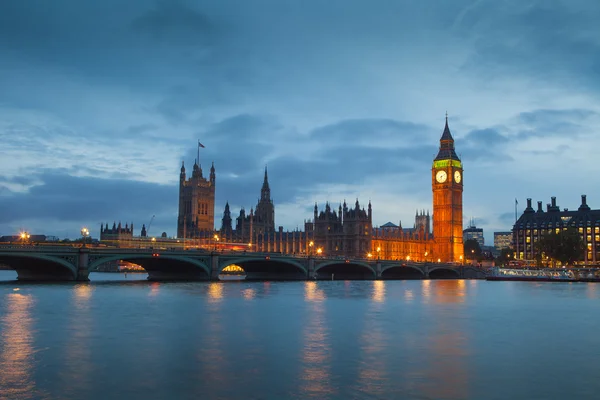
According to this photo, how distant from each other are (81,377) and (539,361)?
18.1 metres

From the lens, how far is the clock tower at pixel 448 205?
7136 inches


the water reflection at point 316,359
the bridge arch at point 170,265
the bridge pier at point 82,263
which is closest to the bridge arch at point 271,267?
the bridge arch at point 170,265

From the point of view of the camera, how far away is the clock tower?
181 meters

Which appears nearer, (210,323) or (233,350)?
(233,350)

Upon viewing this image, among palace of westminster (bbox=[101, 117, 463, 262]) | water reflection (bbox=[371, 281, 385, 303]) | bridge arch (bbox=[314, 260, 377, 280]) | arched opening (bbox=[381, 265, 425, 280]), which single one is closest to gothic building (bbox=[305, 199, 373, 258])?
palace of westminster (bbox=[101, 117, 463, 262])

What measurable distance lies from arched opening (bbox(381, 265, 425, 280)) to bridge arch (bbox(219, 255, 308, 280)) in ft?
97.9

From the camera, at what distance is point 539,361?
27.2 metres

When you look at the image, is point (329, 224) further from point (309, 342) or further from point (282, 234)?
point (309, 342)

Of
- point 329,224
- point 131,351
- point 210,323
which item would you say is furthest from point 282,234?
point 131,351

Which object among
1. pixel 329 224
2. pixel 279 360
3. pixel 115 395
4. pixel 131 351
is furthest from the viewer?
pixel 329 224

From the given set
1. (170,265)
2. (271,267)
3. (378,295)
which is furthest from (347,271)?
(378,295)

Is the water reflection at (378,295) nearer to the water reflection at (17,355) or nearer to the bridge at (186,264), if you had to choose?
the bridge at (186,264)

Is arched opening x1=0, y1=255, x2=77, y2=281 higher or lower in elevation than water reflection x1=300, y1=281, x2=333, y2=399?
higher

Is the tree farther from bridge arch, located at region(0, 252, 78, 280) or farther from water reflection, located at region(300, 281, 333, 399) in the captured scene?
water reflection, located at region(300, 281, 333, 399)
